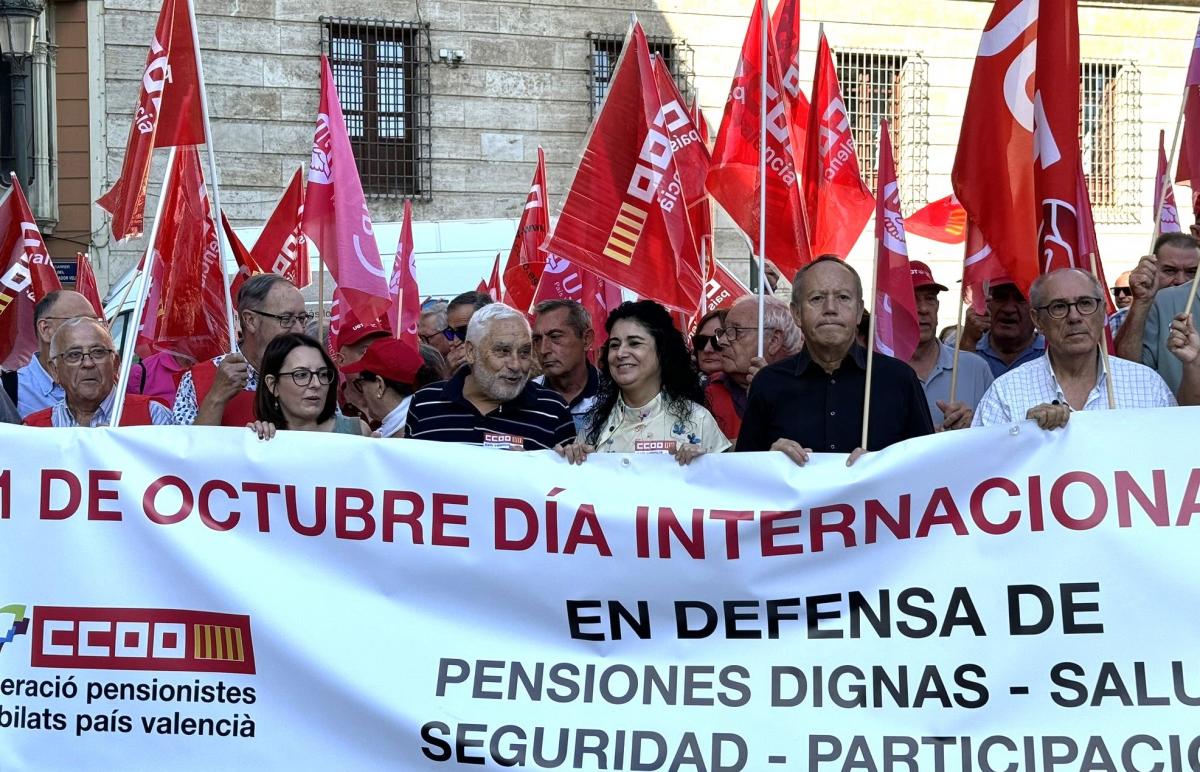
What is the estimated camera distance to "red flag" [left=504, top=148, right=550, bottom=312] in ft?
38.3

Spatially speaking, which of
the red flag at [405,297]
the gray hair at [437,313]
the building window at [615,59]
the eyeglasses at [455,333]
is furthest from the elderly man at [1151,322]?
the building window at [615,59]

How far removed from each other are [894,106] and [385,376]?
16720 millimetres

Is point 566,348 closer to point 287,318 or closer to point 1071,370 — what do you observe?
point 287,318

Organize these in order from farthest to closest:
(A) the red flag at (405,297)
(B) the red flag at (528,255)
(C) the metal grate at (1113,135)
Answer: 1. (C) the metal grate at (1113,135)
2. (B) the red flag at (528,255)
3. (A) the red flag at (405,297)

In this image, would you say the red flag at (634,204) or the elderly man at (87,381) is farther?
the red flag at (634,204)

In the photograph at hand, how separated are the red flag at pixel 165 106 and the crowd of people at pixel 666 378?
56 cm

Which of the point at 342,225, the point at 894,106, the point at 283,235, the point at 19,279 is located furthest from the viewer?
the point at 894,106

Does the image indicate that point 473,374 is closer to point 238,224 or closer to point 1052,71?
point 1052,71

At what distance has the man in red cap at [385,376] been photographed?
24.6 feet

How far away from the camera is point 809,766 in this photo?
5.00 m

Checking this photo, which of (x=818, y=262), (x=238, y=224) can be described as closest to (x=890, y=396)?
(x=818, y=262)

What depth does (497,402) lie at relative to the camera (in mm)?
6262

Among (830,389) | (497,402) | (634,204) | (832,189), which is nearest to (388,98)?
(832,189)

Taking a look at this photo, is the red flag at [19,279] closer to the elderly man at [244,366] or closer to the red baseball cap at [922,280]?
the elderly man at [244,366]
